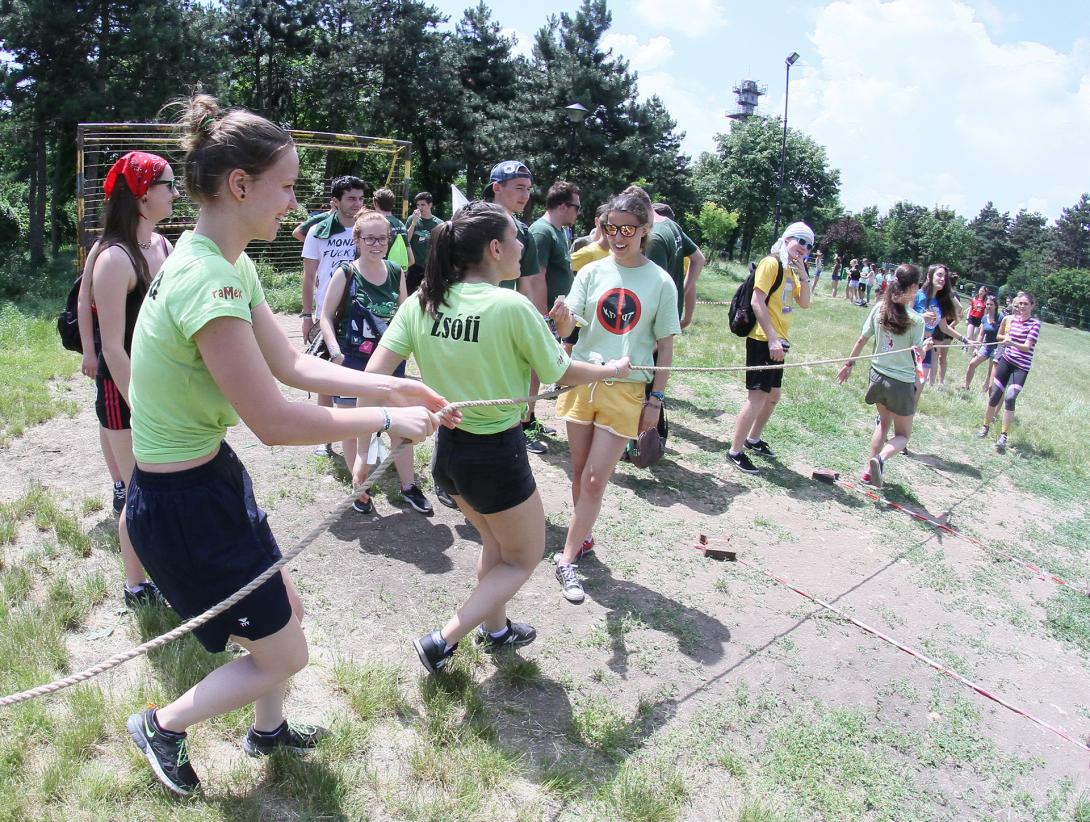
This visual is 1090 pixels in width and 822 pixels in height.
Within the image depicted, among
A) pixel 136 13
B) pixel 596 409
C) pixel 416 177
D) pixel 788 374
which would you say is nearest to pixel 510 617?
pixel 596 409

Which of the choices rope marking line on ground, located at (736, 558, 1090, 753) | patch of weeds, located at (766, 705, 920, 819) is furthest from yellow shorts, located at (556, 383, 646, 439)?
patch of weeds, located at (766, 705, 920, 819)

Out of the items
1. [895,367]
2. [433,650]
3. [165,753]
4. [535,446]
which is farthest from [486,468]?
[895,367]

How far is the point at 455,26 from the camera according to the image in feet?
103

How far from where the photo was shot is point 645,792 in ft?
8.93

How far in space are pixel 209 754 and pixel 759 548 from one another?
3720mm

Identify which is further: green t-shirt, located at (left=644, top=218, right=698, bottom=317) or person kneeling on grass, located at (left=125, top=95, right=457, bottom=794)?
green t-shirt, located at (left=644, top=218, right=698, bottom=317)

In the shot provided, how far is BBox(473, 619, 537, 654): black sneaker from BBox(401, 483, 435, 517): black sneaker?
1.51 metres

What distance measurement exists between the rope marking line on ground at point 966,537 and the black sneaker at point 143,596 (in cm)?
558

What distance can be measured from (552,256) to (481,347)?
3.30 meters

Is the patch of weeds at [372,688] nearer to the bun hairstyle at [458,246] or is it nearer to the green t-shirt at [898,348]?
the bun hairstyle at [458,246]

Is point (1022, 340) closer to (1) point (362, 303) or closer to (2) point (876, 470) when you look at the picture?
(2) point (876, 470)

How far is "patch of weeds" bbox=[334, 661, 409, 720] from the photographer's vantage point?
304 centimetres

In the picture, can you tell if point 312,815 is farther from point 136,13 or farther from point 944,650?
point 136,13

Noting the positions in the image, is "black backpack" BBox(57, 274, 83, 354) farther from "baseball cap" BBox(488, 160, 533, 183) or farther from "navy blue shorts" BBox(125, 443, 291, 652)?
"baseball cap" BBox(488, 160, 533, 183)
